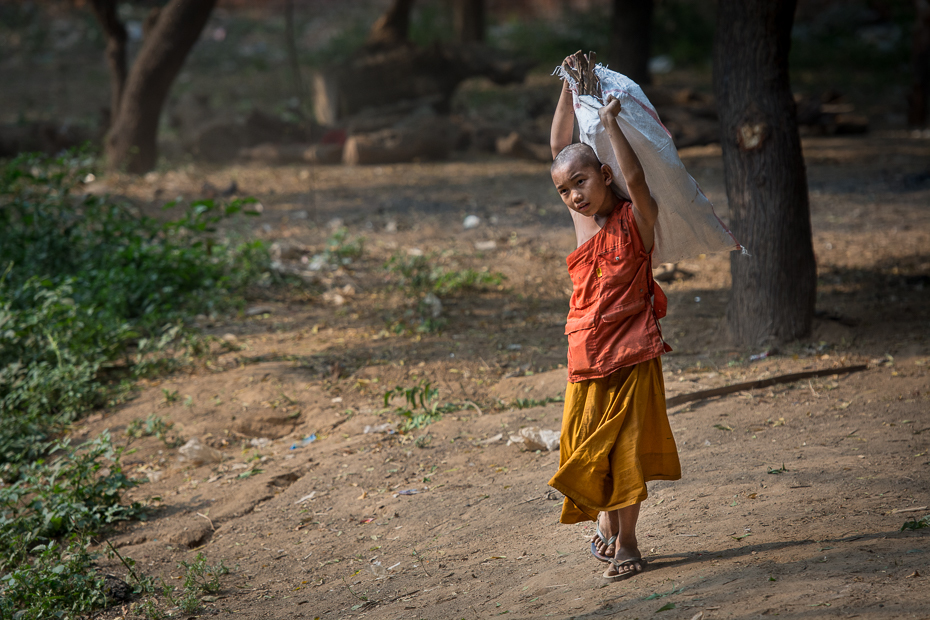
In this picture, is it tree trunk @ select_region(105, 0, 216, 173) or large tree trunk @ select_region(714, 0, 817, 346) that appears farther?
tree trunk @ select_region(105, 0, 216, 173)

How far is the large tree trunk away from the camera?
176 inches

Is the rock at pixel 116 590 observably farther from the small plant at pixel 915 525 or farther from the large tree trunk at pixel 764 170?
the large tree trunk at pixel 764 170

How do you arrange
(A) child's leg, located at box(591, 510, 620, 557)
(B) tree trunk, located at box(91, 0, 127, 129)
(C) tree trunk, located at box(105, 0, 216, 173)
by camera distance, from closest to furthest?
(A) child's leg, located at box(591, 510, 620, 557)
(C) tree trunk, located at box(105, 0, 216, 173)
(B) tree trunk, located at box(91, 0, 127, 129)

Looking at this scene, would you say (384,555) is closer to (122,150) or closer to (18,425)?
(18,425)

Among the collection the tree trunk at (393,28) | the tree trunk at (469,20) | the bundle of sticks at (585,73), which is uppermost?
the tree trunk at (469,20)

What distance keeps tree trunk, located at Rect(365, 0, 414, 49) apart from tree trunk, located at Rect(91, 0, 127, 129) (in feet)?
12.1

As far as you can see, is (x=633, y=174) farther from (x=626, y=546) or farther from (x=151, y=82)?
(x=151, y=82)

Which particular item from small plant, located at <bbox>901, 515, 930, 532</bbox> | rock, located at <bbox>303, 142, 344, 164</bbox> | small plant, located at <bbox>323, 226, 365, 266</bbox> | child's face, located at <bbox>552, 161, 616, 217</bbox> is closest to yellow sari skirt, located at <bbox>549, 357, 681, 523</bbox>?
child's face, located at <bbox>552, 161, 616, 217</bbox>

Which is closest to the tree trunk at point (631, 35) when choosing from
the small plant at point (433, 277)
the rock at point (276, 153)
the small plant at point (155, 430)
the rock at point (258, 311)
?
the rock at point (276, 153)

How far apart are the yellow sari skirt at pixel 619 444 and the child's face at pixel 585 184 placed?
0.52 meters

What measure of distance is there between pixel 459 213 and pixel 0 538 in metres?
5.75

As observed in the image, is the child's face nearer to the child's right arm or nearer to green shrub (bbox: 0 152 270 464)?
the child's right arm

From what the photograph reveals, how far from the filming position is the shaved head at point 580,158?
2.37 metres

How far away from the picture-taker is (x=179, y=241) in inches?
266
